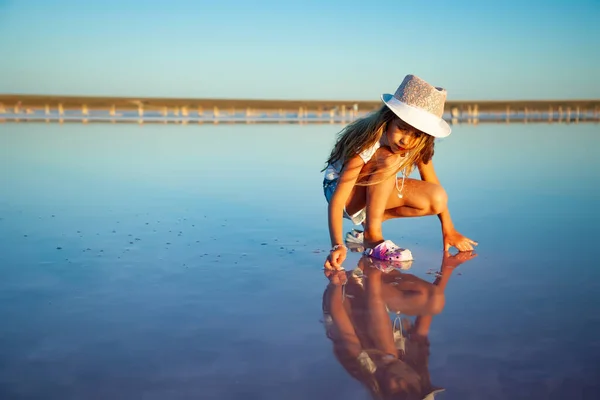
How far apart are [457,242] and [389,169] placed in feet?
2.11

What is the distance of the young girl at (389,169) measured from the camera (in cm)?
332

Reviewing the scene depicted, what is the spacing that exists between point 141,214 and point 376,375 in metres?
3.52

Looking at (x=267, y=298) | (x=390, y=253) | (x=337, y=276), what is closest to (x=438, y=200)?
(x=390, y=253)

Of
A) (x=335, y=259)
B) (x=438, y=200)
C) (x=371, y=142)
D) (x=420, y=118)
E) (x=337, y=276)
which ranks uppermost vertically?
(x=420, y=118)

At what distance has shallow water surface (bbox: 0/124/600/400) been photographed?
197 cm

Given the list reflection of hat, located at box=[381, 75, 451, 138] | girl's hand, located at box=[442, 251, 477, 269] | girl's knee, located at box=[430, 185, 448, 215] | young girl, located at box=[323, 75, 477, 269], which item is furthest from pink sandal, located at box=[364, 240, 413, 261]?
reflection of hat, located at box=[381, 75, 451, 138]

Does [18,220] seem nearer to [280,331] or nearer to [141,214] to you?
[141,214]

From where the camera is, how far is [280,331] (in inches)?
A: 94.3

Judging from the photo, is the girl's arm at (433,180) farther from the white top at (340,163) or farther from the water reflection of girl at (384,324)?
the white top at (340,163)

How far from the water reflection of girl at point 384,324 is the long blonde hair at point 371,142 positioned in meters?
0.57

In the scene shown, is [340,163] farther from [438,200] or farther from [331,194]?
[438,200]

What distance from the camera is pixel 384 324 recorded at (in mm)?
2494

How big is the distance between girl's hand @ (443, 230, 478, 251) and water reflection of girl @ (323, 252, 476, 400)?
0.22m

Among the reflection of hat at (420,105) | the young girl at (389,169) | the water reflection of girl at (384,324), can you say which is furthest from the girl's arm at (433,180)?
the reflection of hat at (420,105)
